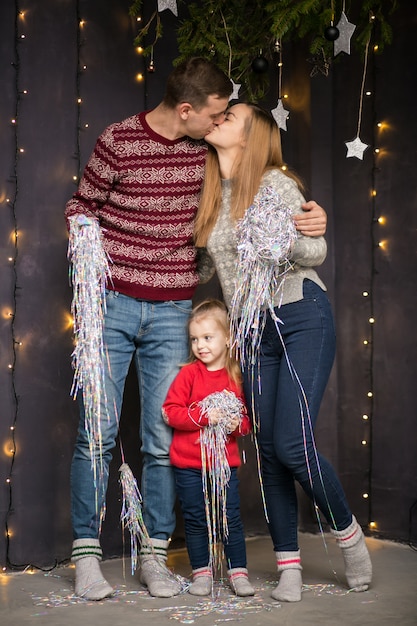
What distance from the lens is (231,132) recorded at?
3285 mm

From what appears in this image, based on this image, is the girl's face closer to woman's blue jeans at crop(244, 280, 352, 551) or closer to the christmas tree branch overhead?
woman's blue jeans at crop(244, 280, 352, 551)

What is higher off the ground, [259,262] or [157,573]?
[259,262]

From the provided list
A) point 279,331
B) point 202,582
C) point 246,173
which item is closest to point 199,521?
point 202,582

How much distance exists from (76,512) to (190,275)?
0.95 m

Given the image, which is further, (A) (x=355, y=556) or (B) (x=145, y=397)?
(B) (x=145, y=397)

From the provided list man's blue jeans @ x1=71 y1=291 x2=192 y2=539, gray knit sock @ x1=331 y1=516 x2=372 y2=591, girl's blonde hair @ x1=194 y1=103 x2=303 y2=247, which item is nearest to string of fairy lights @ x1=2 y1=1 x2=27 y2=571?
man's blue jeans @ x1=71 y1=291 x2=192 y2=539

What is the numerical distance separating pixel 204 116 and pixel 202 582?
5.41 ft

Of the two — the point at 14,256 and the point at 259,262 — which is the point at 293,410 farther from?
the point at 14,256

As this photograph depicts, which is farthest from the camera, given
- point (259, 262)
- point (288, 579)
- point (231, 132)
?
point (231, 132)

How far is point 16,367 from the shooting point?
11.7 ft

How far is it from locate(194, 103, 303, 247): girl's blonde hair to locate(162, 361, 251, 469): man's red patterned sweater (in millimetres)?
476

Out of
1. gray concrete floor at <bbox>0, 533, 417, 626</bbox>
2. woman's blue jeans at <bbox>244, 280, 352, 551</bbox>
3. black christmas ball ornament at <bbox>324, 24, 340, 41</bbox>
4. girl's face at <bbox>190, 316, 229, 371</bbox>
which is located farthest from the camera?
black christmas ball ornament at <bbox>324, 24, 340, 41</bbox>

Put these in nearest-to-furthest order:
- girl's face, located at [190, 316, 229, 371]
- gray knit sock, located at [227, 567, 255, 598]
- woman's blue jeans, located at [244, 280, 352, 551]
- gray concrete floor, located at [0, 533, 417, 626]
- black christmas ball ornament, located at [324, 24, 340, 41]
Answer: gray concrete floor, located at [0, 533, 417, 626] → woman's blue jeans, located at [244, 280, 352, 551] → gray knit sock, located at [227, 567, 255, 598] → girl's face, located at [190, 316, 229, 371] → black christmas ball ornament, located at [324, 24, 340, 41]

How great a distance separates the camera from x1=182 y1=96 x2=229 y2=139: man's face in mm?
3238
